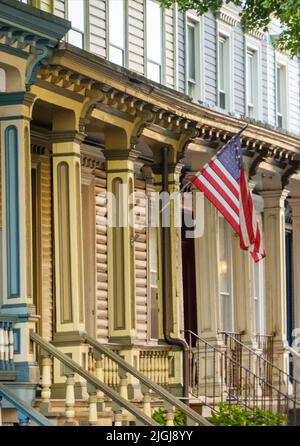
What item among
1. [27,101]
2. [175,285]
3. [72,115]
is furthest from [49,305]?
[27,101]

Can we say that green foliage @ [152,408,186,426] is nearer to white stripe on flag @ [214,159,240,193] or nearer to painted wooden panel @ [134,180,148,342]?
white stripe on flag @ [214,159,240,193]

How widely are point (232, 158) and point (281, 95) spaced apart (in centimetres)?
1448

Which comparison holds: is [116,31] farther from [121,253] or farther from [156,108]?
[121,253]

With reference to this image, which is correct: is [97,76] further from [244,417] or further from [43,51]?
[244,417]

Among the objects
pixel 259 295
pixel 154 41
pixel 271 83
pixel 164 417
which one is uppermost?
pixel 271 83

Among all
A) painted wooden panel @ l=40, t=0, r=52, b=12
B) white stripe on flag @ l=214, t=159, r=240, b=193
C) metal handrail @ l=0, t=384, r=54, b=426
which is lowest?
metal handrail @ l=0, t=384, r=54, b=426

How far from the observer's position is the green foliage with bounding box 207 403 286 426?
27.3 metres

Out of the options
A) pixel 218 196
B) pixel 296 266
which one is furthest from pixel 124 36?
pixel 296 266

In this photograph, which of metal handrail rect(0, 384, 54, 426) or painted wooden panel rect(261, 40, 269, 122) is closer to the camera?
metal handrail rect(0, 384, 54, 426)

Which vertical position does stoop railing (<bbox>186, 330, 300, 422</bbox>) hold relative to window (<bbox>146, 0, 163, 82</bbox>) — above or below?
below

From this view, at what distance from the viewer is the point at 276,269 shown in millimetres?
34594

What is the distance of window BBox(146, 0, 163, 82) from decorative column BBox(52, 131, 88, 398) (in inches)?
388

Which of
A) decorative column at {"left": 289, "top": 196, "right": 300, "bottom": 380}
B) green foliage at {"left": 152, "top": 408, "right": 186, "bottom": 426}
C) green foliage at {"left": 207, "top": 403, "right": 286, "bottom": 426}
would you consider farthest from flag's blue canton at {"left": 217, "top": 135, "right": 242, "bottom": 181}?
decorative column at {"left": 289, "top": 196, "right": 300, "bottom": 380}

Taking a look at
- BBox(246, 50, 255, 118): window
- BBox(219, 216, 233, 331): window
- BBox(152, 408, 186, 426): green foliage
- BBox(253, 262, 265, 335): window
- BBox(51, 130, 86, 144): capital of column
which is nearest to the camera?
BBox(51, 130, 86, 144): capital of column
